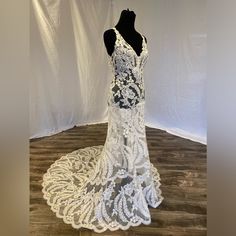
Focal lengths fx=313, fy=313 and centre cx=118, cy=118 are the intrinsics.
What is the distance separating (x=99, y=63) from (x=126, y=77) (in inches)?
111

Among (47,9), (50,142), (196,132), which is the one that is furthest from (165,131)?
(47,9)

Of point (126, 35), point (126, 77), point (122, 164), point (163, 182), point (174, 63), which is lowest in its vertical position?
point (163, 182)

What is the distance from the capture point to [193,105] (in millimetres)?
3545

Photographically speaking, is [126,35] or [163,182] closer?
[126,35]

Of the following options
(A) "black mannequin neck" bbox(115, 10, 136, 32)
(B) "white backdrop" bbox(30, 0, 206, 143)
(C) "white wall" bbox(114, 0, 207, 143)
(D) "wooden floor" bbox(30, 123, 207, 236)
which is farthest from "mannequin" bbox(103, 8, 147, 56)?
(C) "white wall" bbox(114, 0, 207, 143)

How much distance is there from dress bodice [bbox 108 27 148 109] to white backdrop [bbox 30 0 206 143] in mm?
1532

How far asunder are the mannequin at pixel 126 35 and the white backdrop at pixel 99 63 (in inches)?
60.0

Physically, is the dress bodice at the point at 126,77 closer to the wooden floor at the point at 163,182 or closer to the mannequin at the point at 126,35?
the mannequin at the point at 126,35

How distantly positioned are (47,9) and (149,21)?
1.37 meters

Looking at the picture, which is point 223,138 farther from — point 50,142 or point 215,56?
point 50,142

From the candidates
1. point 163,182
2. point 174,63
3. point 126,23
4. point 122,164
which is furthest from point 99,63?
point 122,164

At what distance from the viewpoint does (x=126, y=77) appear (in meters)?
1.73

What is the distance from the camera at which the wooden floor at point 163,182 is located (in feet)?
5.33

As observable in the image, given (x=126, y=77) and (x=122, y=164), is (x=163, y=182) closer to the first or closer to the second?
(x=122, y=164)
